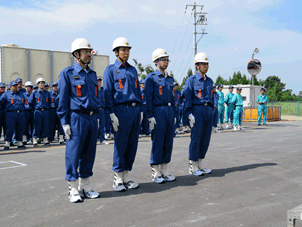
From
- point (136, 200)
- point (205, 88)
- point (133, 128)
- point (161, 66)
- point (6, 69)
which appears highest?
point (6, 69)

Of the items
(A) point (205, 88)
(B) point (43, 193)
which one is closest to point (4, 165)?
(B) point (43, 193)

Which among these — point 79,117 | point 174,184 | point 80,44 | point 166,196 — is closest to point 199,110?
point 174,184

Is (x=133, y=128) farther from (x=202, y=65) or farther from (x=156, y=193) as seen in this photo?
(x=202, y=65)

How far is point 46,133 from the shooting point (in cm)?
1200

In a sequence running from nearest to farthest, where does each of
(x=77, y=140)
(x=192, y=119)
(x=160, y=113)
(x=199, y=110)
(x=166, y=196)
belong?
1. (x=77, y=140)
2. (x=166, y=196)
3. (x=160, y=113)
4. (x=192, y=119)
5. (x=199, y=110)

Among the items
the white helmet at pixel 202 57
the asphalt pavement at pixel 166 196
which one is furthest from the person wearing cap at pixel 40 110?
the white helmet at pixel 202 57

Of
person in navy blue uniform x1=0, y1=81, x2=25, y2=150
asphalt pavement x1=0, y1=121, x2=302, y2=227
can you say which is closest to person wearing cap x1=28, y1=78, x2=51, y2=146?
person in navy blue uniform x1=0, y1=81, x2=25, y2=150

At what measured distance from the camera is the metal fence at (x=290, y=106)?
36.5 meters

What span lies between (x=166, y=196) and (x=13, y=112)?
838cm

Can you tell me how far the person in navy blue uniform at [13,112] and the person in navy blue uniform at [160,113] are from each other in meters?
7.20

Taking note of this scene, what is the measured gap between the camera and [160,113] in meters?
6.09

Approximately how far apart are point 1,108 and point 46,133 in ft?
6.12

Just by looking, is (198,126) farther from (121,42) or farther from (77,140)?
(77,140)

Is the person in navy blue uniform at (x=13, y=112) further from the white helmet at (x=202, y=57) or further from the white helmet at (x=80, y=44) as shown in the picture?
the white helmet at (x=202, y=57)
